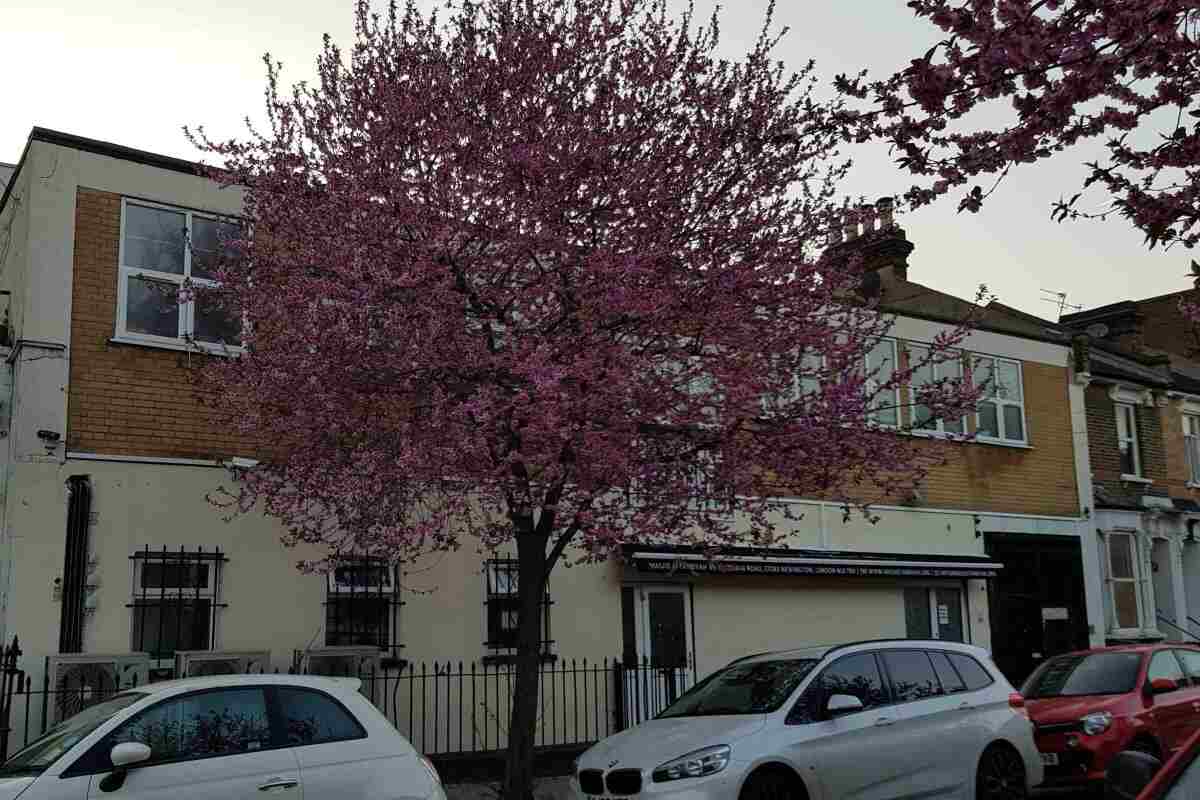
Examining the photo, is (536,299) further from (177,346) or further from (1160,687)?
(1160,687)

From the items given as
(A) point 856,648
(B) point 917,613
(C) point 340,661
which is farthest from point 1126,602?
(C) point 340,661

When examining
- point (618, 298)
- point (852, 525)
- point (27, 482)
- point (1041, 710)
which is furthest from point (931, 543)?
point (27, 482)

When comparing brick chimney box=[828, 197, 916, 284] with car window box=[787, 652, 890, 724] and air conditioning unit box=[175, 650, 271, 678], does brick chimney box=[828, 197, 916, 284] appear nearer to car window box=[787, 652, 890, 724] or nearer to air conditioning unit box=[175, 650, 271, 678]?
car window box=[787, 652, 890, 724]

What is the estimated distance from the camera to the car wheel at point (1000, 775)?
1013 centimetres

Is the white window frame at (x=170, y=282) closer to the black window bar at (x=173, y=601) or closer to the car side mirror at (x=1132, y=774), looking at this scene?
the black window bar at (x=173, y=601)

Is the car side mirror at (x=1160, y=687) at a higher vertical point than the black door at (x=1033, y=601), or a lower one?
lower

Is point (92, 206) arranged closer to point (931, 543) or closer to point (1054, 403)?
point (931, 543)

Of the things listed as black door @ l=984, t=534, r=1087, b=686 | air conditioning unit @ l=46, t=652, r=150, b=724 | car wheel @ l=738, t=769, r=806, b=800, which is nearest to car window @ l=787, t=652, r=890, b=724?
car wheel @ l=738, t=769, r=806, b=800

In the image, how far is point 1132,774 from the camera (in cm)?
444

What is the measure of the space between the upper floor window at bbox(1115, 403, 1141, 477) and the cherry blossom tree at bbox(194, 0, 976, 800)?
1326cm

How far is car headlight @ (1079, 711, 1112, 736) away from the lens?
11375 mm

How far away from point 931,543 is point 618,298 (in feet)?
35.2

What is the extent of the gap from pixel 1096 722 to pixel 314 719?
746 centimetres

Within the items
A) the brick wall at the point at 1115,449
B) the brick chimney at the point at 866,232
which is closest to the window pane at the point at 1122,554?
the brick wall at the point at 1115,449
